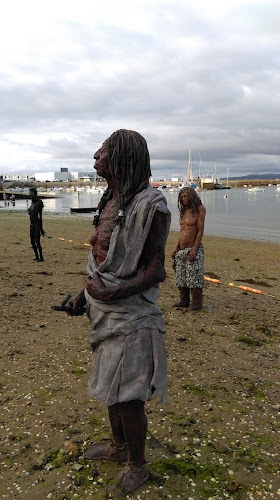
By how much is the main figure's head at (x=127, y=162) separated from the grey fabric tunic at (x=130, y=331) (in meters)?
0.06

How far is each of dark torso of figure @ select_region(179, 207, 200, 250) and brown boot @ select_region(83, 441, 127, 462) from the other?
4.54m

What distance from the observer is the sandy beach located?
122 inches

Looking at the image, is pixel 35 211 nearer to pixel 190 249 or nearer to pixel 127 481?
pixel 190 249

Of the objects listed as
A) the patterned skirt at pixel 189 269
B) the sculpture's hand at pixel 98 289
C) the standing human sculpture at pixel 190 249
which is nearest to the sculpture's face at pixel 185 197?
the standing human sculpture at pixel 190 249

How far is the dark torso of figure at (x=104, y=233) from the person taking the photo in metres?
2.72

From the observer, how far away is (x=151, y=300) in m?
2.71

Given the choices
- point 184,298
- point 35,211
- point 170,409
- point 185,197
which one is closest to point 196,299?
point 184,298

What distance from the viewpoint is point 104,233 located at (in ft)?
9.00

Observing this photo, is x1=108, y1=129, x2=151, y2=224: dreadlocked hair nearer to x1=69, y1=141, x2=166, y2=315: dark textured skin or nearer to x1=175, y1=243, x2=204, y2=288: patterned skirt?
x1=69, y1=141, x2=166, y2=315: dark textured skin

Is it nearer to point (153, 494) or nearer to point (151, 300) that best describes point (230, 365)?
point (153, 494)

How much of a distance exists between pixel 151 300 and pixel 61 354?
3199 millimetres

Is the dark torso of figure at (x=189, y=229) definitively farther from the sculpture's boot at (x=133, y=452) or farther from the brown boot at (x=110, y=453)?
the sculpture's boot at (x=133, y=452)

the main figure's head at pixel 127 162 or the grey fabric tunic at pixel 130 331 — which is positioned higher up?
the main figure's head at pixel 127 162

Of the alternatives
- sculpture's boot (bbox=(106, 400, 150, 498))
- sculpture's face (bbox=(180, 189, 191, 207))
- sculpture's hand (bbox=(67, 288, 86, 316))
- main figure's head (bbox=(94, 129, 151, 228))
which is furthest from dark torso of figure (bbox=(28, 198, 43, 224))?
sculpture's boot (bbox=(106, 400, 150, 498))
